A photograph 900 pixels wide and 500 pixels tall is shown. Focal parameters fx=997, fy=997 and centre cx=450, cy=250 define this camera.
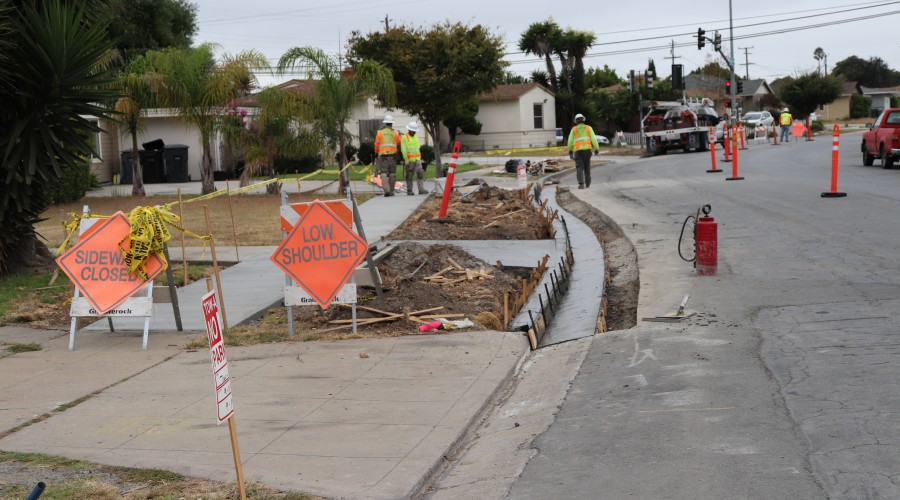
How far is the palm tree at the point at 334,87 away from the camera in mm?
26688

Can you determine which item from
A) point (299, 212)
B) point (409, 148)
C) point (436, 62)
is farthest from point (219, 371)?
point (436, 62)

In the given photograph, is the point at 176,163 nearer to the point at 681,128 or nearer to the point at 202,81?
the point at 202,81

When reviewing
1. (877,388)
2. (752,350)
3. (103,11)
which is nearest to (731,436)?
(877,388)

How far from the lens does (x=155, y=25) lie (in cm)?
4706

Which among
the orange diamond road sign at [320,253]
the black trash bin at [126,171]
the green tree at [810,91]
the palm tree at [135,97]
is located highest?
the green tree at [810,91]

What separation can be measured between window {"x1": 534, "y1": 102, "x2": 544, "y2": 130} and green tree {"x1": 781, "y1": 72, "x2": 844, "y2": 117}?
89.1 feet

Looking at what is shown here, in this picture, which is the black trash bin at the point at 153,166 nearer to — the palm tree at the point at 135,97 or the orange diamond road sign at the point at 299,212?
the palm tree at the point at 135,97

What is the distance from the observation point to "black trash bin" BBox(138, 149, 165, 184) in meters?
35.3

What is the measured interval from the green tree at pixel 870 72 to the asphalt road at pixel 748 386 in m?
138

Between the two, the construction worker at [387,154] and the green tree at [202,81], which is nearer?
the construction worker at [387,154]

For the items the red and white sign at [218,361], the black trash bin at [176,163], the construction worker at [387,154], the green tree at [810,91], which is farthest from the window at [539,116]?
the red and white sign at [218,361]

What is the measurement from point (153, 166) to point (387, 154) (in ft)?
47.2

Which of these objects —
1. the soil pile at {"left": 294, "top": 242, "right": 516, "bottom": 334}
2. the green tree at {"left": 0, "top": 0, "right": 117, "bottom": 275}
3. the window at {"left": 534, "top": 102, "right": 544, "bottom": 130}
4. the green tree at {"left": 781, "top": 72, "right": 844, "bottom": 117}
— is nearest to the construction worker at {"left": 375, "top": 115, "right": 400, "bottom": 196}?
the soil pile at {"left": 294, "top": 242, "right": 516, "bottom": 334}

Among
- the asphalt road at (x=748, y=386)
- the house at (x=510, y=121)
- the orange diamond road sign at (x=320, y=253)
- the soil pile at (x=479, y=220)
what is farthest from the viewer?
the house at (x=510, y=121)
